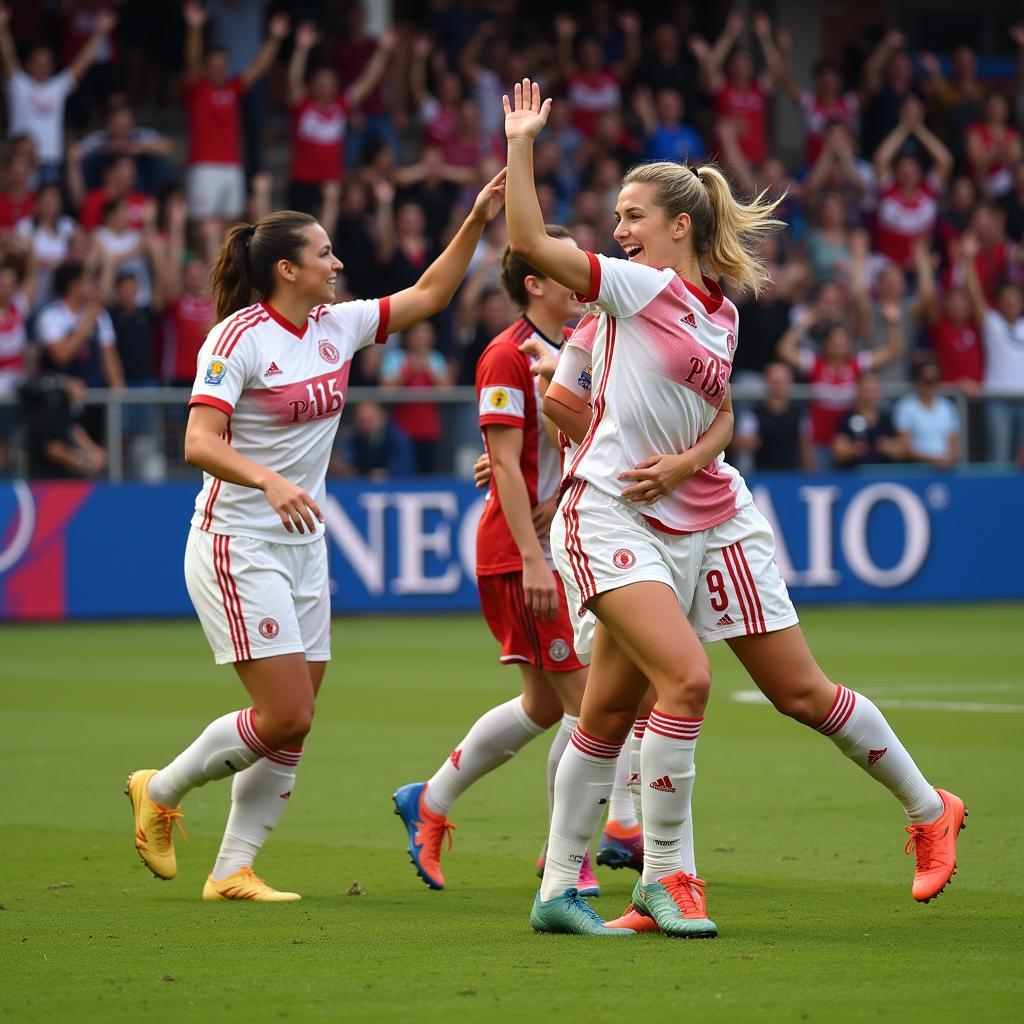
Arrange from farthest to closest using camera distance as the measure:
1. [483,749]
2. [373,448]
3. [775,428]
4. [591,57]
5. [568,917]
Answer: [591,57], [775,428], [373,448], [483,749], [568,917]

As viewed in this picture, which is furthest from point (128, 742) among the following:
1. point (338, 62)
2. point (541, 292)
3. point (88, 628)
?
point (338, 62)

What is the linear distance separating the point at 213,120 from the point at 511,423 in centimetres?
1378

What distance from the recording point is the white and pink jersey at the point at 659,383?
5859mm

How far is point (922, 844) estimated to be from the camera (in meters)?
6.23

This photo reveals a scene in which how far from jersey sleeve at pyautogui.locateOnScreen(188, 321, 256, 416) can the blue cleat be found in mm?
1620

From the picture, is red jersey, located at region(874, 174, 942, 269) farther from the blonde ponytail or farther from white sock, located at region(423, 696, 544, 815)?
the blonde ponytail

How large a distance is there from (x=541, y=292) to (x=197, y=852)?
2.53m

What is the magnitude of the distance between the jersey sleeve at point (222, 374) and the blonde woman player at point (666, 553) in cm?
121

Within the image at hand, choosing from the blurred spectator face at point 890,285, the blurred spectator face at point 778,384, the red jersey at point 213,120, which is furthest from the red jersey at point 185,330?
the blurred spectator face at point 890,285

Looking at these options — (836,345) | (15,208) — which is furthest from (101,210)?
(836,345)

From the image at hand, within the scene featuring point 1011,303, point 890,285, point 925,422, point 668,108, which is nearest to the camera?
point 925,422

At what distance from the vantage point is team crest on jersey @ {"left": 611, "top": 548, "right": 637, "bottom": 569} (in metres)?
5.83

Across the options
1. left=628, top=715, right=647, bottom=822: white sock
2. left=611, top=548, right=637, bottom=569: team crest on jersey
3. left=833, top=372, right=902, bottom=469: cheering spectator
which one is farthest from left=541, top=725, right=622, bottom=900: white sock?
left=833, top=372, right=902, bottom=469: cheering spectator

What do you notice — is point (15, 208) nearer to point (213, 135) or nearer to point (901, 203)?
point (213, 135)
